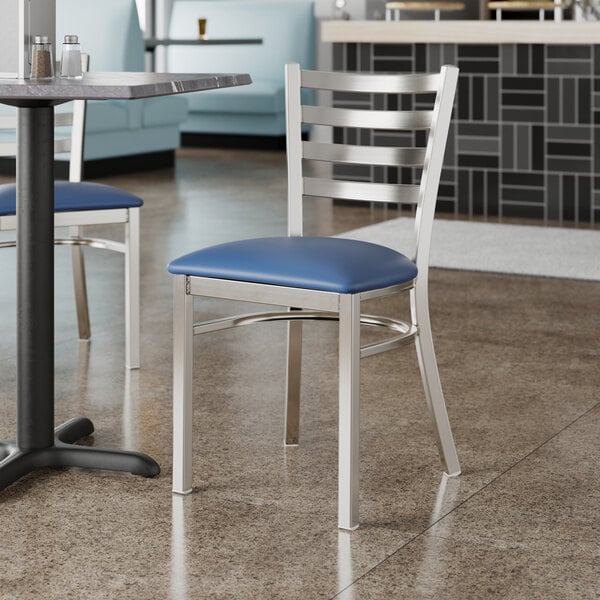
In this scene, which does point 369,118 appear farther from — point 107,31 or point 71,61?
point 107,31

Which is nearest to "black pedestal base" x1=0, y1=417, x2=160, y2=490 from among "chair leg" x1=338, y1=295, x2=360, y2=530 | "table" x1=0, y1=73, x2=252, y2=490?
"table" x1=0, y1=73, x2=252, y2=490

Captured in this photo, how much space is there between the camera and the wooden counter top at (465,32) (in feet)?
18.1

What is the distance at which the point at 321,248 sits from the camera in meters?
2.11

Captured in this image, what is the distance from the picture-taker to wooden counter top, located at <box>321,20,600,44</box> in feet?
18.1

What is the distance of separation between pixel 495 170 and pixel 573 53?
0.66m

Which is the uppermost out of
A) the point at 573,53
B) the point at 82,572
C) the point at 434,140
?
the point at 573,53

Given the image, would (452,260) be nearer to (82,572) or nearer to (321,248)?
(321,248)

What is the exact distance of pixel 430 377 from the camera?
2.21 m

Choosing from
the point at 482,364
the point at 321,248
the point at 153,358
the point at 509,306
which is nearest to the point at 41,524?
the point at 321,248

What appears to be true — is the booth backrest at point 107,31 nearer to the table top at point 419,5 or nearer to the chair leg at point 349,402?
the table top at point 419,5

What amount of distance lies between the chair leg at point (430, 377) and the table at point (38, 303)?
524mm

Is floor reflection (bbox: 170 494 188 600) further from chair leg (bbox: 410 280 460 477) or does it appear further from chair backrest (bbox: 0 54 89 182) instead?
chair backrest (bbox: 0 54 89 182)

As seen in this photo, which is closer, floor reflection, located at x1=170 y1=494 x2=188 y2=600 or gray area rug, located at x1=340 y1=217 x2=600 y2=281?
floor reflection, located at x1=170 y1=494 x2=188 y2=600

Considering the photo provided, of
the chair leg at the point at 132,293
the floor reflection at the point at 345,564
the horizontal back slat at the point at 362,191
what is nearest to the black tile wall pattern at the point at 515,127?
the chair leg at the point at 132,293
